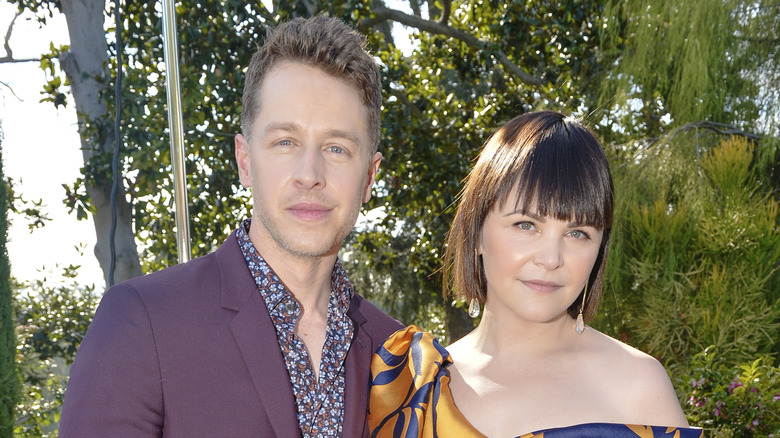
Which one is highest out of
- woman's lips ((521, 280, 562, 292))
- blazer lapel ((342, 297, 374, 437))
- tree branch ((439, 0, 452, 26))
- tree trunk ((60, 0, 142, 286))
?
tree branch ((439, 0, 452, 26))

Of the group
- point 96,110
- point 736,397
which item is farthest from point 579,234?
point 96,110

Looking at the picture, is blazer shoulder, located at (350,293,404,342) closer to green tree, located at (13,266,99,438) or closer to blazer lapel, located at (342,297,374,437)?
blazer lapel, located at (342,297,374,437)

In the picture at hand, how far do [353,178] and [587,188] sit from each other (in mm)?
478

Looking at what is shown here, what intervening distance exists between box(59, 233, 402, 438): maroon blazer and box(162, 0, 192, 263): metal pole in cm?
58

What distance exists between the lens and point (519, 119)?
154 centimetres

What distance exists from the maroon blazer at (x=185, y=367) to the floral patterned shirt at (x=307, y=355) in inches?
1.4

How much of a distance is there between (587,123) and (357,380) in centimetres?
85

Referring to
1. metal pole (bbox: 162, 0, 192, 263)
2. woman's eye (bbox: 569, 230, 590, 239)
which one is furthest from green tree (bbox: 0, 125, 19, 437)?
woman's eye (bbox: 569, 230, 590, 239)

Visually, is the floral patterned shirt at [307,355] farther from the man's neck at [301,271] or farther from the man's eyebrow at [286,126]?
the man's eyebrow at [286,126]

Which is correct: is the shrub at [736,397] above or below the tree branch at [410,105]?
below

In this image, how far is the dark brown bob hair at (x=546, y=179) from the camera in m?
1.39

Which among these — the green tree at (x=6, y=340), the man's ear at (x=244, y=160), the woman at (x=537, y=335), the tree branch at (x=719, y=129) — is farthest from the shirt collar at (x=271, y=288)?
the green tree at (x=6, y=340)

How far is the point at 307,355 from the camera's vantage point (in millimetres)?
1508

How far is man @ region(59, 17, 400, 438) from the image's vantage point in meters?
1.31
